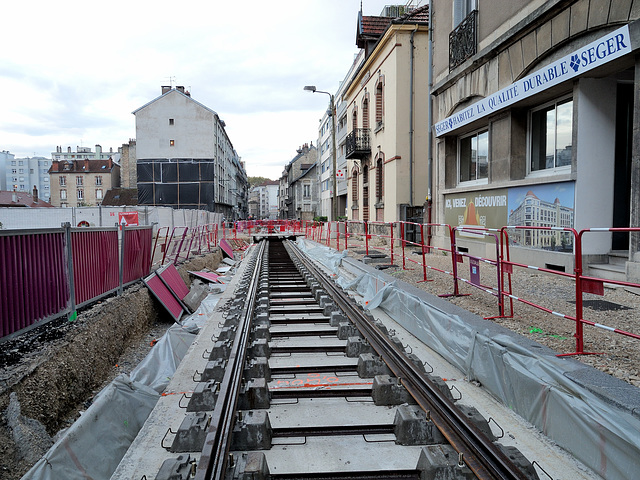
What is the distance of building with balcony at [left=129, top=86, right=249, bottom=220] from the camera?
168 ft

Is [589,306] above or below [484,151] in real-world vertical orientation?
below

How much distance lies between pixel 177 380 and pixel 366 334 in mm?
2220

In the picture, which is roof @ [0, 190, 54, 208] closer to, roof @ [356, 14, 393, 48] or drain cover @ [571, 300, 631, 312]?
roof @ [356, 14, 393, 48]

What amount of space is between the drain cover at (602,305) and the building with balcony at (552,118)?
2.60 feet

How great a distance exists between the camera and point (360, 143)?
25.9 metres

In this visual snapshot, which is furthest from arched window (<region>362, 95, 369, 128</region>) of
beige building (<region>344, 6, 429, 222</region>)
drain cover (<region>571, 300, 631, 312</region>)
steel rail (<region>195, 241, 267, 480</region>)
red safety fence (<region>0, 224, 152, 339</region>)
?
steel rail (<region>195, 241, 267, 480</region>)

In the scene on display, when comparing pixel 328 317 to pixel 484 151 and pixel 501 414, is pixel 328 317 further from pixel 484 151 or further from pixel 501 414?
pixel 484 151

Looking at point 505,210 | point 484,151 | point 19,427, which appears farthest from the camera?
point 484,151

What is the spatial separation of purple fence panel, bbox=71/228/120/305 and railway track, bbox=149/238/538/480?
7.97 ft

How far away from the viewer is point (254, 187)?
181m

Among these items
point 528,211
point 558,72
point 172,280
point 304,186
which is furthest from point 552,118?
point 304,186

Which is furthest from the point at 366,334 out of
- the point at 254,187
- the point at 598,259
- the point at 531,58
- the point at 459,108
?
the point at 254,187

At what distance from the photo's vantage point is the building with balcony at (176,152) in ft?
168

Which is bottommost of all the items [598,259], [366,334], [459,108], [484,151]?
[366,334]
